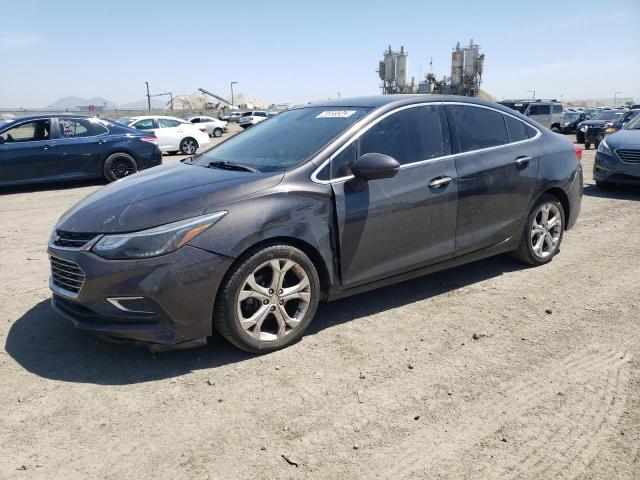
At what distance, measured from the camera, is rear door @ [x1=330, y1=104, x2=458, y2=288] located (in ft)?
12.0

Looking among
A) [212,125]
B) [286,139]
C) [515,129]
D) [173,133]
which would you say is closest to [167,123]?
[173,133]

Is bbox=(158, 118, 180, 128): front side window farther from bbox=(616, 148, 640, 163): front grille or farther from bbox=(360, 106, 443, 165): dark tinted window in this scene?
bbox=(360, 106, 443, 165): dark tinted window

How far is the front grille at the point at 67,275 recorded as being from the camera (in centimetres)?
314

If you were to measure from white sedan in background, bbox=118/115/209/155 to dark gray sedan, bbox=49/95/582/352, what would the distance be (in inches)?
550

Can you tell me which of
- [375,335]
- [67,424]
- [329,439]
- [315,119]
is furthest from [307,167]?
[67,424]

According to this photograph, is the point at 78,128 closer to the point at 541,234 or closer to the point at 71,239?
the point at 71,239

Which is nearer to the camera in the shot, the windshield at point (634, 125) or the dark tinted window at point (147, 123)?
the windshield at point (634, 125)

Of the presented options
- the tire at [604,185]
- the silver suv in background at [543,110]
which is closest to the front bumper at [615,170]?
the tire at [604,185]

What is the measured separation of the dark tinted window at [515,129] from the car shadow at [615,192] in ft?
16.8

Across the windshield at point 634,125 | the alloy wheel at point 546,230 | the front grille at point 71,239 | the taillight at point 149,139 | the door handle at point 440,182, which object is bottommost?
the alloy wheel at point 546,230

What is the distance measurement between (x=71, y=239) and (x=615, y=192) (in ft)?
31.0

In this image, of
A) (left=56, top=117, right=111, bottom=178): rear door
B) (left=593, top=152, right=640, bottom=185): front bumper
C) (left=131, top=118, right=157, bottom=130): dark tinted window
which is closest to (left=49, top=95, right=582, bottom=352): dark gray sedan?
(left=593, top=152, right=640, bottom=185): front bumper

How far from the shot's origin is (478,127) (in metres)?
4.53

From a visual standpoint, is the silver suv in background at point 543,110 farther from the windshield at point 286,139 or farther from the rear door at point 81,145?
the windshield at point 286,139
